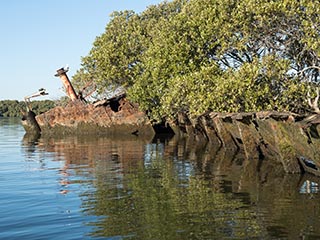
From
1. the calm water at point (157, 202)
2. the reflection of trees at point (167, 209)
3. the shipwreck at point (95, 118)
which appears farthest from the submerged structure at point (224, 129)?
the reflection of trees at point (167, 209)

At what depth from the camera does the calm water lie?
1177 cm

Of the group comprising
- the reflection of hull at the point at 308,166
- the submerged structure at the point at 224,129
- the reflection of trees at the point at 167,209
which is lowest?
the reflection of trees at the point at 167,209

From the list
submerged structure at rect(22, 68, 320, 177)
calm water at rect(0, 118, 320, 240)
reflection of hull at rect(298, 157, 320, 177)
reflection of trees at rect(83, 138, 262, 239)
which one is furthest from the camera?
reflection of hull at rect(298, 157, 320, 177)

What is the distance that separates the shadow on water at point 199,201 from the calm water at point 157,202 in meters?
0.02

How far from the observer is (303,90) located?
1038 inches

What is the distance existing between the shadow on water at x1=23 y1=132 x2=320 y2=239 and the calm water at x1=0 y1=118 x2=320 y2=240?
22 mm

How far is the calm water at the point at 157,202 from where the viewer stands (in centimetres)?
1177

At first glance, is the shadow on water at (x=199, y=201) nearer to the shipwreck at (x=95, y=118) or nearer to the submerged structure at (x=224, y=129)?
the submerged structure at (x=224, y=129)

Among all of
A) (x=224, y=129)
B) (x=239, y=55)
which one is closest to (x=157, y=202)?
(x=224, y=129)

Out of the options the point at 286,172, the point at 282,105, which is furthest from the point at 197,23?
the point at 286,172

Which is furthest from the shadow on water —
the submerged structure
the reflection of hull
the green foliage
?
the green foliage

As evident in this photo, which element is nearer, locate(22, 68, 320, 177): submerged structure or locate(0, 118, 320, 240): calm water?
locate(0, 118, 320, 240): calm water

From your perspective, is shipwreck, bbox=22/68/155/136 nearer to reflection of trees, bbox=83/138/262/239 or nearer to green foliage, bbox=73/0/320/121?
green foliage, bbox=73/0/320/121

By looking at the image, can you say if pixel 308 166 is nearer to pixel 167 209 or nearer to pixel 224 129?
pixel 167 209
